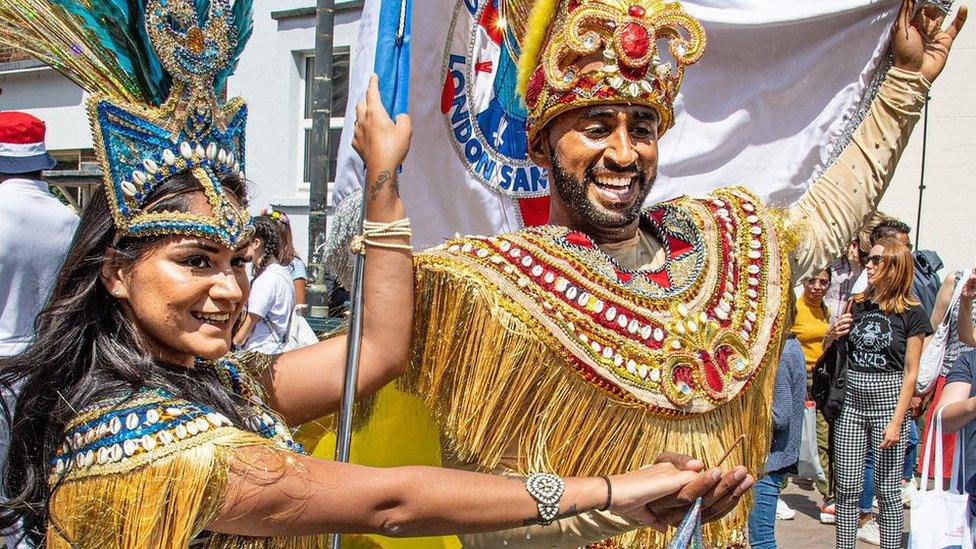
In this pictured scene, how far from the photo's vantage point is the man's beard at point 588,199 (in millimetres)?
2234

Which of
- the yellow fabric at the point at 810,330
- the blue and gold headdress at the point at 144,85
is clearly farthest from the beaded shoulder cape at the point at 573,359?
the yellow fabric at the point at 810,330

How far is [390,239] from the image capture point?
2.07 meters

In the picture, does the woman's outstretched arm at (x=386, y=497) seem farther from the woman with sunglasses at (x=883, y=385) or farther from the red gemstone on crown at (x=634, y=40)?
the woman with sunglasses at (x=883, y=385)

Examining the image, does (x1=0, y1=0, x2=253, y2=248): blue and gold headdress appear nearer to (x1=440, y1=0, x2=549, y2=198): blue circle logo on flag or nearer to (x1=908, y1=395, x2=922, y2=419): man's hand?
(x1=440, y1=0, x2=549, y2=198): blue circle logo on flag

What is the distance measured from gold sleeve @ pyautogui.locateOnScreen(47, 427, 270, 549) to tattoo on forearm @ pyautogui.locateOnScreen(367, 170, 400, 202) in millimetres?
682

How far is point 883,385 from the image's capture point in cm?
543

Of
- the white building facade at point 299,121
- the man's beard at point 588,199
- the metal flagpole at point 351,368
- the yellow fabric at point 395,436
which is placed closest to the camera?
the metal flagpole at point 351,368

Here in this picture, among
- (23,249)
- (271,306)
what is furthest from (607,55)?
(271,306)

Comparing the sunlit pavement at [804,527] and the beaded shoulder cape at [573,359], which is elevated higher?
the beaded shoulder cape at [573,359]

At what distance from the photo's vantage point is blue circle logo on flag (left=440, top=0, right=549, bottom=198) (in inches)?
104

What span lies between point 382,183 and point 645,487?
0.86 meters

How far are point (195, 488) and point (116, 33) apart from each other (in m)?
0.85

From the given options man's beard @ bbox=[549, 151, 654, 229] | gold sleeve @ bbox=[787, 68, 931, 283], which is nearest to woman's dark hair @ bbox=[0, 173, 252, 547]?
man's beard @ bbox=[549, 151, 654, 229]

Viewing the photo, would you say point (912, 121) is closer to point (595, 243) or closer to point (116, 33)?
point (595, 243)
